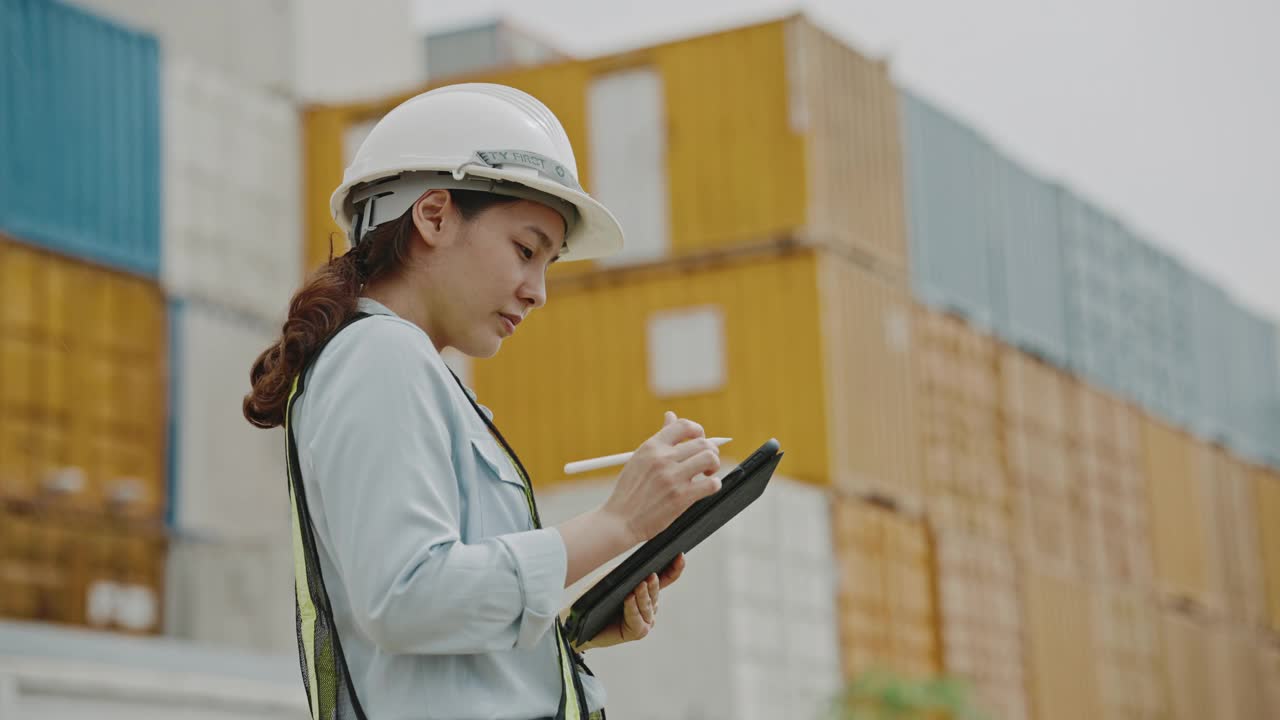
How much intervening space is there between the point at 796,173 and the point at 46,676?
1272 centimetres

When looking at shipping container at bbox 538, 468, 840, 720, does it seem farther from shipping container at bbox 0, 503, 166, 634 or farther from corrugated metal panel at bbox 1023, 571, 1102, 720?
corrugated metal panel at bbox 1023, 571, 1102, 720

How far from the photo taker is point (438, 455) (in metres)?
2.54

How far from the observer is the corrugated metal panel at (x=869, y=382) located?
971 inches

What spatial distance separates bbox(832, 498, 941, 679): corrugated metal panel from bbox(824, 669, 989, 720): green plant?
0.21m

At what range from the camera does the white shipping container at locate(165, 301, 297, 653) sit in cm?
2589

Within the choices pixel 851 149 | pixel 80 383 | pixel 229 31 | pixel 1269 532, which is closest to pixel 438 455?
pixel 80 383

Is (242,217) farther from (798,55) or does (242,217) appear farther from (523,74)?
(798,55)

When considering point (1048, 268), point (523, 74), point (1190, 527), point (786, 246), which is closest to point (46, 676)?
point (786, 246)

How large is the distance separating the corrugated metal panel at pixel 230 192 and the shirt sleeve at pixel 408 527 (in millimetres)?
23754

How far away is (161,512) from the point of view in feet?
84.1

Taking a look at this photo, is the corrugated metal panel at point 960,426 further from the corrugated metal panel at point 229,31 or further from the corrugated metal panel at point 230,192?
the corrugated metal panel at point 229,31

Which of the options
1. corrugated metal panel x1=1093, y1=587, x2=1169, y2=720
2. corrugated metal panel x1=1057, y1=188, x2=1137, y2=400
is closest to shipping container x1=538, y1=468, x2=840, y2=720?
corrugated metal panel x1=1093, y1=587, x2=1169, y2=720

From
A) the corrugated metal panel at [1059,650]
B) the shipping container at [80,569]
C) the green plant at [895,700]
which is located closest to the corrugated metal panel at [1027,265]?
the corrugated metal panel at [1059,650]

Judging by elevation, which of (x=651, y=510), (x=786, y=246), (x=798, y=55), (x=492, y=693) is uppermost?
(x=798, y=55)
